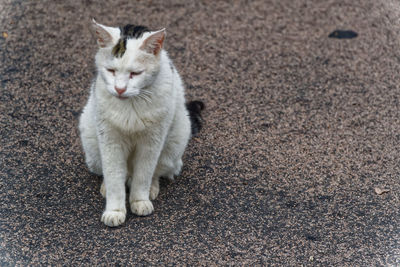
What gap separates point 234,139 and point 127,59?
1.97 metres

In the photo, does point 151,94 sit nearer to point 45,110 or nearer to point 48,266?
point 48,266

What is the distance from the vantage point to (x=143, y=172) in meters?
4.11

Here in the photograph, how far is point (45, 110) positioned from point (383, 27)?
4.34 m

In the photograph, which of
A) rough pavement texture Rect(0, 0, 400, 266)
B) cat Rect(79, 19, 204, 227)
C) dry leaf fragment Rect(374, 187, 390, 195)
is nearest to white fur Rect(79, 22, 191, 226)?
cat Rect(79, 19, 204, 227)

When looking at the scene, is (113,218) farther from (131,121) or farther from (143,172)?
(131,121)

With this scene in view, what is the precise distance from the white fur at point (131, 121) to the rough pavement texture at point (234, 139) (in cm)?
26

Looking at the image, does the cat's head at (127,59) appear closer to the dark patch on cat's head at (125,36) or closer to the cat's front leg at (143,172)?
the dark patch on cat's head at (125,36)

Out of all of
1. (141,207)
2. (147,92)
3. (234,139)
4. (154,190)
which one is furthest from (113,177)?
(234,139)

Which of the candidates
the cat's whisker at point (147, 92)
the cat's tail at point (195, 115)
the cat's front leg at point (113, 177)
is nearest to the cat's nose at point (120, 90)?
the cat's whisker at point (147, 92)

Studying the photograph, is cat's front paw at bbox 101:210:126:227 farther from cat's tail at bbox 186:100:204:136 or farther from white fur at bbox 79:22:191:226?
cat's tail at bbox 186:100:204:136

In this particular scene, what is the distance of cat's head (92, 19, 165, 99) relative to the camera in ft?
11.7

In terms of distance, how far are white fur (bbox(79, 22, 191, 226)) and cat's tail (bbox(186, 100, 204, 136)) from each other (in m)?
0.80

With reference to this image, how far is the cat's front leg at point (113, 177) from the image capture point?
399cm

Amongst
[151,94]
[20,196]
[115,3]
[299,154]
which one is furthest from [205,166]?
[115,3]
